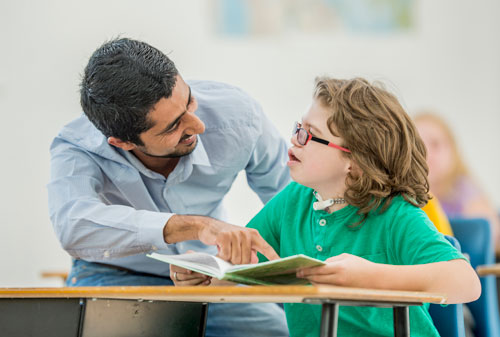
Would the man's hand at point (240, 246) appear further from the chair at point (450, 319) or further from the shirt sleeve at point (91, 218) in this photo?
the chair at point (450, 319)

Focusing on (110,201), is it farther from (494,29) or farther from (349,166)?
(494,29)

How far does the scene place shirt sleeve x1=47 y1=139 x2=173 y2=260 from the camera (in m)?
1.55

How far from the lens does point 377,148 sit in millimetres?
1421

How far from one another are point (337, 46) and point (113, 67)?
3688mm

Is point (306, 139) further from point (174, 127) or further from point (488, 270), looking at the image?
point (488, 270)

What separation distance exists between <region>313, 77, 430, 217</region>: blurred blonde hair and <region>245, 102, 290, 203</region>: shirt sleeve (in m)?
0.53

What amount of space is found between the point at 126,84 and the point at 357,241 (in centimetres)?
71

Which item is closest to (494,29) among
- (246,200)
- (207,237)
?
(246,200)

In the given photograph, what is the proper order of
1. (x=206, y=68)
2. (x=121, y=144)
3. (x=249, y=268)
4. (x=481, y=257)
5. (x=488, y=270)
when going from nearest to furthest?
(x=249, y=268) < (x=121, y=144) < (x=488, y=270) < (x=481, y=257) < (x=206, y=68)

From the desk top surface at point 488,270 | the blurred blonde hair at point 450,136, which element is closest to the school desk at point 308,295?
the desk top surface at point 488,270

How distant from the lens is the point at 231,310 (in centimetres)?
193

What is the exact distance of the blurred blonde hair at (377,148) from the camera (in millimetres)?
1402

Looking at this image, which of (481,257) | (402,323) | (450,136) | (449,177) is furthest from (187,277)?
(450,136)

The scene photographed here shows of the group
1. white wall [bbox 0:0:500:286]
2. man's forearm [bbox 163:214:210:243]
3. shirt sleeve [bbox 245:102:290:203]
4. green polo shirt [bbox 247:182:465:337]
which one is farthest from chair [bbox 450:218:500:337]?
white wall [bbox 0:0:500:286]
